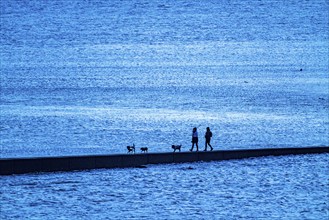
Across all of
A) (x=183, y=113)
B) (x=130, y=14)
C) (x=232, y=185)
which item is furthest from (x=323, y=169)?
(x=130, y=14)

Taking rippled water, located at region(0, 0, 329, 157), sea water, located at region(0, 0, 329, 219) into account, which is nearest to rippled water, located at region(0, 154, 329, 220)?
sea water, located at region(0, 0, 329, 219)

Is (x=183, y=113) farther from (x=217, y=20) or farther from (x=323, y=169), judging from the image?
(x=217, y=20)

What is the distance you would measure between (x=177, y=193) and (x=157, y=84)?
4513 cm

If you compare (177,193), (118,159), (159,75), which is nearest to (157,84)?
(159,75)

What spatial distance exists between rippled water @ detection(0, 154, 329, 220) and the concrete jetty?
17 centimetres

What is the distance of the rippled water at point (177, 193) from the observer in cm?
2053

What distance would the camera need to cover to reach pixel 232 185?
79.8 feet

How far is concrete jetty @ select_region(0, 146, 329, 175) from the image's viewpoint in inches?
907

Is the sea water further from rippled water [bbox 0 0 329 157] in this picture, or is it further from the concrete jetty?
the concrete jetty

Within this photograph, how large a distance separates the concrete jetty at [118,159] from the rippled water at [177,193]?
6.7 inches

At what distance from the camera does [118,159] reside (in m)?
24.6

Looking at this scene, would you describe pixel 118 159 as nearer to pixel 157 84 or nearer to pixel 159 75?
pixel 157 84

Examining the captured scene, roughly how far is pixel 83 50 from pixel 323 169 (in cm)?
7226

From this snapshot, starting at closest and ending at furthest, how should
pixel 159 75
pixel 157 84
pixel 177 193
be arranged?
1. pixel 177 193
2. pixel 157 84
3. pixel 159 75
